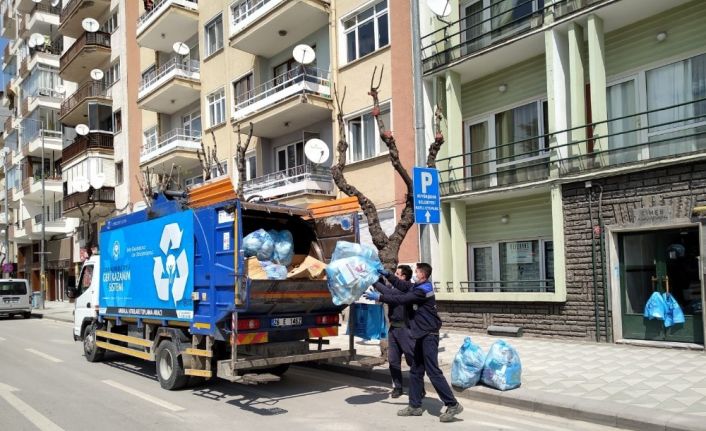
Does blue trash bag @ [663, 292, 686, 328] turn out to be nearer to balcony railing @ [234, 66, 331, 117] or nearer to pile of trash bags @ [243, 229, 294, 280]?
pile of trash bags @ [243, 229, 294, 280]

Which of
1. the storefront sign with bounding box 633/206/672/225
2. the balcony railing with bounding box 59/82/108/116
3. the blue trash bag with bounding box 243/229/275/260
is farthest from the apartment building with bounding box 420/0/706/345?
the balcony railing with bounding box 59/82/108/116

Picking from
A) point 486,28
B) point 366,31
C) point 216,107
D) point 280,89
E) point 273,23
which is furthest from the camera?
point 216,107

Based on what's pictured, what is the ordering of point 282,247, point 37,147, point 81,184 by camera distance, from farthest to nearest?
1. point 37,147
2. point 81,184
3. point 282,247

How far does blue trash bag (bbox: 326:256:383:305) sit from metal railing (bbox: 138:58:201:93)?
21.6m

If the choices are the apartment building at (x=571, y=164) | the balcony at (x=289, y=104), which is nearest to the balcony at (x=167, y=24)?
the balcony at (x=289, y=104)

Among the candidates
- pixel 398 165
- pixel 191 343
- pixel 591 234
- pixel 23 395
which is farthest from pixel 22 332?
pixel 591 234

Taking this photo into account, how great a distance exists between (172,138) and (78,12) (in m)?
16.2

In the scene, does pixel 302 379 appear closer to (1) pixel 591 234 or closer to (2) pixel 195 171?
(1) pixel 591 234

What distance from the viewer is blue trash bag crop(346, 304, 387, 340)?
394 inches

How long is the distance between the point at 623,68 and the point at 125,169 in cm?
2795

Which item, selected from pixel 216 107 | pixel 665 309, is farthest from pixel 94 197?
pixel 665 309

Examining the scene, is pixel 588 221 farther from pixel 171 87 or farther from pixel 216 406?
pixel 171 87

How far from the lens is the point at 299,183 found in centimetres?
1944

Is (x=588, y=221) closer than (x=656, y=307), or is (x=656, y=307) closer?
(x=656, y=307)
